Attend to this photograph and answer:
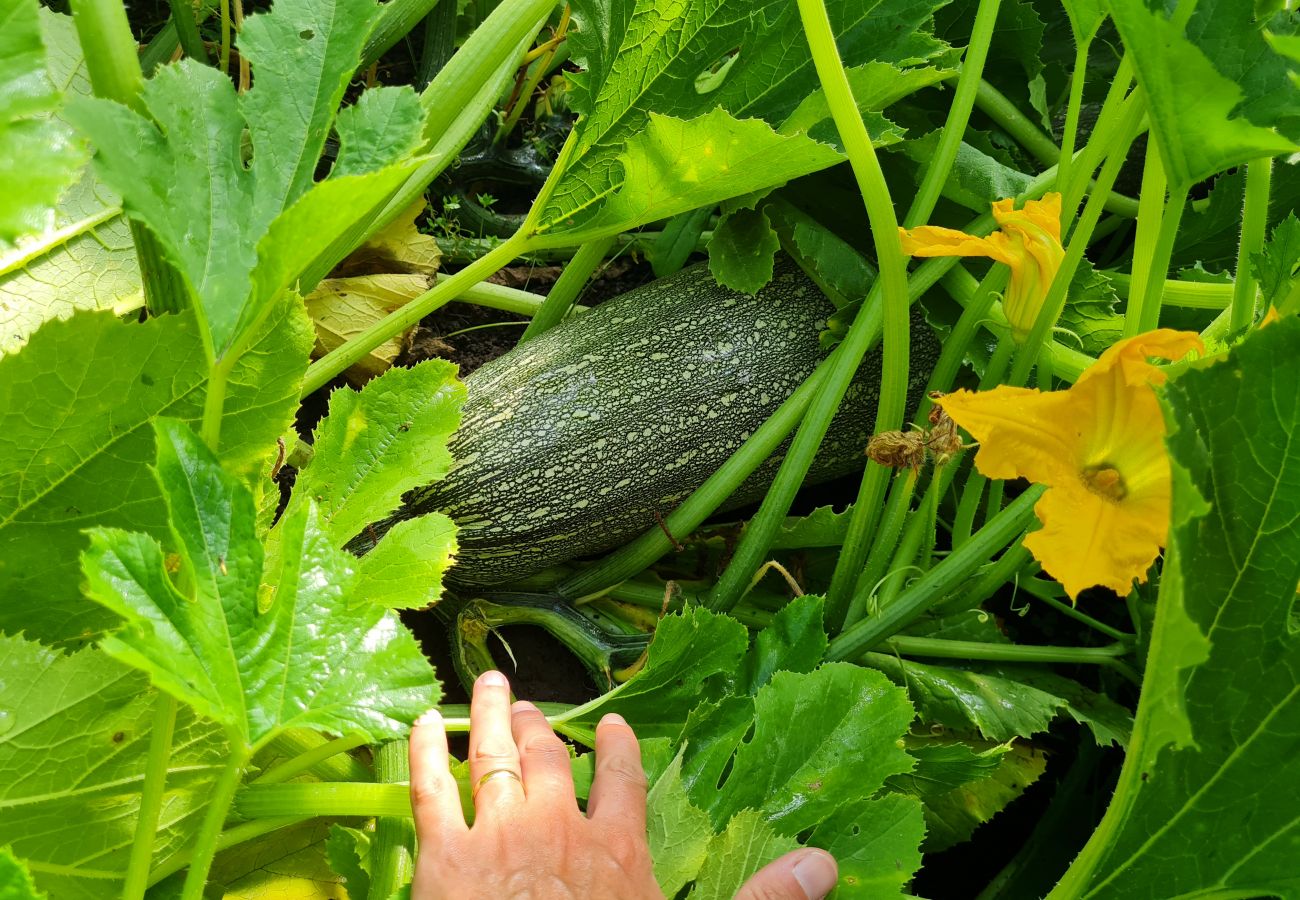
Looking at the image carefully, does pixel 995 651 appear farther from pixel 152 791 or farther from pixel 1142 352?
pixel 152 791

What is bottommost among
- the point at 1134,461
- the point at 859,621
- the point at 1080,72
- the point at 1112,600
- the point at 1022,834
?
the point at 1022,834

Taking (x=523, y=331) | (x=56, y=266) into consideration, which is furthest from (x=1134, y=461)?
(x=56, y=266)

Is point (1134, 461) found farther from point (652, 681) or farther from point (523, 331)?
point (523, 331)

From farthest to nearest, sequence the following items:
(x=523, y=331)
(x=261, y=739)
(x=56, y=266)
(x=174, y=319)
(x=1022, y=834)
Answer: (x=523, y=331)
(x=1022, y=834)
(x=56, y=266)
(x=174, y=319)
(x=261, y=739)

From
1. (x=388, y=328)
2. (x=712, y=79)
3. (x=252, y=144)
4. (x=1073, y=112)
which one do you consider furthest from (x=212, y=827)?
(x=1073, y=112)

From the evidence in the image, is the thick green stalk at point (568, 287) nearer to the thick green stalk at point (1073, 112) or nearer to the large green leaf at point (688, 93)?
the large green leaf at point (688, 93)

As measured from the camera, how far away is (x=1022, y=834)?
1.46m

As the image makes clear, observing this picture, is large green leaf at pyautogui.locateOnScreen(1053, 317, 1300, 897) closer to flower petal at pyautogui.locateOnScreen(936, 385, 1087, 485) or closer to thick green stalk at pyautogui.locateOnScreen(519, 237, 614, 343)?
flower petal at pyautogui.locateOnScreen(936, 385, 1087, 485)

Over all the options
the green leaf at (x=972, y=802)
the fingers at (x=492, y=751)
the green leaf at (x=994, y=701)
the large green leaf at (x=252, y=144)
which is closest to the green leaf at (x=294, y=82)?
the large green leaf at (x=252, y=144)

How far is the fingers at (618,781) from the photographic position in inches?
35.4

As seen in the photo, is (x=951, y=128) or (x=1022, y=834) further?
(x=1022, y=834)

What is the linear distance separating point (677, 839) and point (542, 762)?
0.47 feet

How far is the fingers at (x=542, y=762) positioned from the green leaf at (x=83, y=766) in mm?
268

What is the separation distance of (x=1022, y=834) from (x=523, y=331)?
108 centimetres
